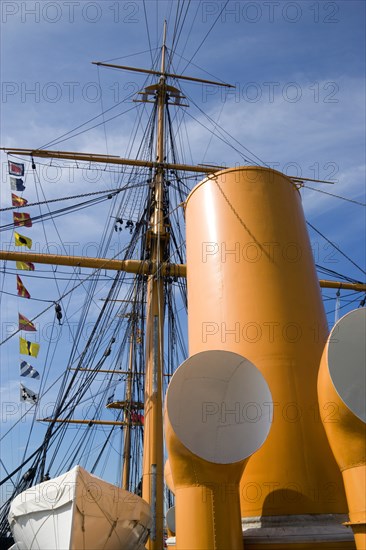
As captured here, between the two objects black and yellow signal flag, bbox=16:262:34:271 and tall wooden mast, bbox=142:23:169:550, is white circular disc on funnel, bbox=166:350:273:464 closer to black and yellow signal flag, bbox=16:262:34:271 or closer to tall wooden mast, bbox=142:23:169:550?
tall wooden mast, bbox=142:23:169:550

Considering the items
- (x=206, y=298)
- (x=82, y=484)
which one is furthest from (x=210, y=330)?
(x=82, y=484)

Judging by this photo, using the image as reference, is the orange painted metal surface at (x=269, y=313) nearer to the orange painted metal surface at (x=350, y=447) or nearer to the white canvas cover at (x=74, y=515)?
the orange painted metal surface at (x=350, y=447)

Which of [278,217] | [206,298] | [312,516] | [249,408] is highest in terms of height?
[278,217]

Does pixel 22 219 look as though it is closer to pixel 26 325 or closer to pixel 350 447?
pixel 26 325

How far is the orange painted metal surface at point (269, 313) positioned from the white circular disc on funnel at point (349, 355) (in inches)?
34.8

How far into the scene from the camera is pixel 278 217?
6215 millimetres

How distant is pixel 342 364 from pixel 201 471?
1.59 metres

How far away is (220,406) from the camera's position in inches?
186

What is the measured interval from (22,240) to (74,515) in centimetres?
1051

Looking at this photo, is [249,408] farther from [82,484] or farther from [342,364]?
[82,484]

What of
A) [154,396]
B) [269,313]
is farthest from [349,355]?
[154,396]

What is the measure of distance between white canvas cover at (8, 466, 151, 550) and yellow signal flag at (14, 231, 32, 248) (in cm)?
920

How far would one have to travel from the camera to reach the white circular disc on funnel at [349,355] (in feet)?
13.4

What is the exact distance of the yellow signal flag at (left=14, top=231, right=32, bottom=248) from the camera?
1525cm
